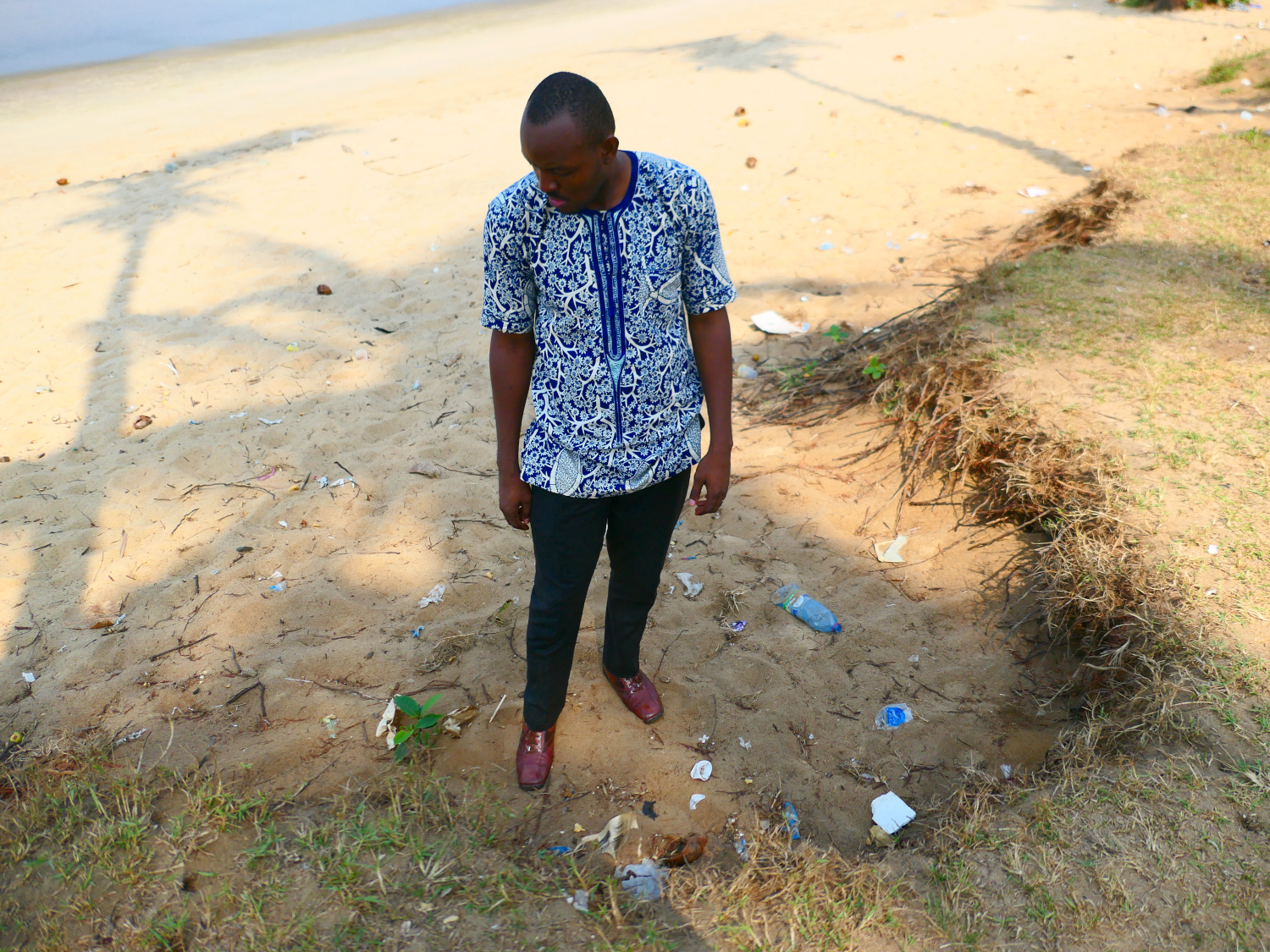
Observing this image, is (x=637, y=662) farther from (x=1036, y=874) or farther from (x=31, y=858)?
(x=31, y=858)

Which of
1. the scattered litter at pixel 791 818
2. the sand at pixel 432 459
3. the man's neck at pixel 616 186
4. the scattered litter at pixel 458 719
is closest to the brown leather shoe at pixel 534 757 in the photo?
the sand at pixel 432 459

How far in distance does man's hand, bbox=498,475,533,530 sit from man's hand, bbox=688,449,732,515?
39 cm

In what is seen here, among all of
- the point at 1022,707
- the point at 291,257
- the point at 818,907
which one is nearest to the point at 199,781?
the point at 818,907

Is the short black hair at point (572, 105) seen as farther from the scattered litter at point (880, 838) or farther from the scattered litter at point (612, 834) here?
the scattered litter at point (880, 838)

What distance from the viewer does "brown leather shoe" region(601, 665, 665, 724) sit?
241 centimetres

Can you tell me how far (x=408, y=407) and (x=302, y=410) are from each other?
20.0 inches

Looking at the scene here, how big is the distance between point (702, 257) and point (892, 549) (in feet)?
5.54

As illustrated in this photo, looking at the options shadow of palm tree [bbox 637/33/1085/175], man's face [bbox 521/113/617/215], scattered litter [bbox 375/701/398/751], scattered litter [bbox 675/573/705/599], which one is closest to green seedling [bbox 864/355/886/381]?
scattered litter [bbox 675/573/705/599]

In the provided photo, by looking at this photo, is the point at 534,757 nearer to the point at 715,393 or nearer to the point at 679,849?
the point at 679,849

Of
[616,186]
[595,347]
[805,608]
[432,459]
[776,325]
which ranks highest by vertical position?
[616,186]

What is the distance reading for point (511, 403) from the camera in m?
1.82

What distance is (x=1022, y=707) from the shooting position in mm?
2428

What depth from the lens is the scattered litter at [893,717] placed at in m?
2.41

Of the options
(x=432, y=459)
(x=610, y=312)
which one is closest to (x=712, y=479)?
(x=610, y=312)
